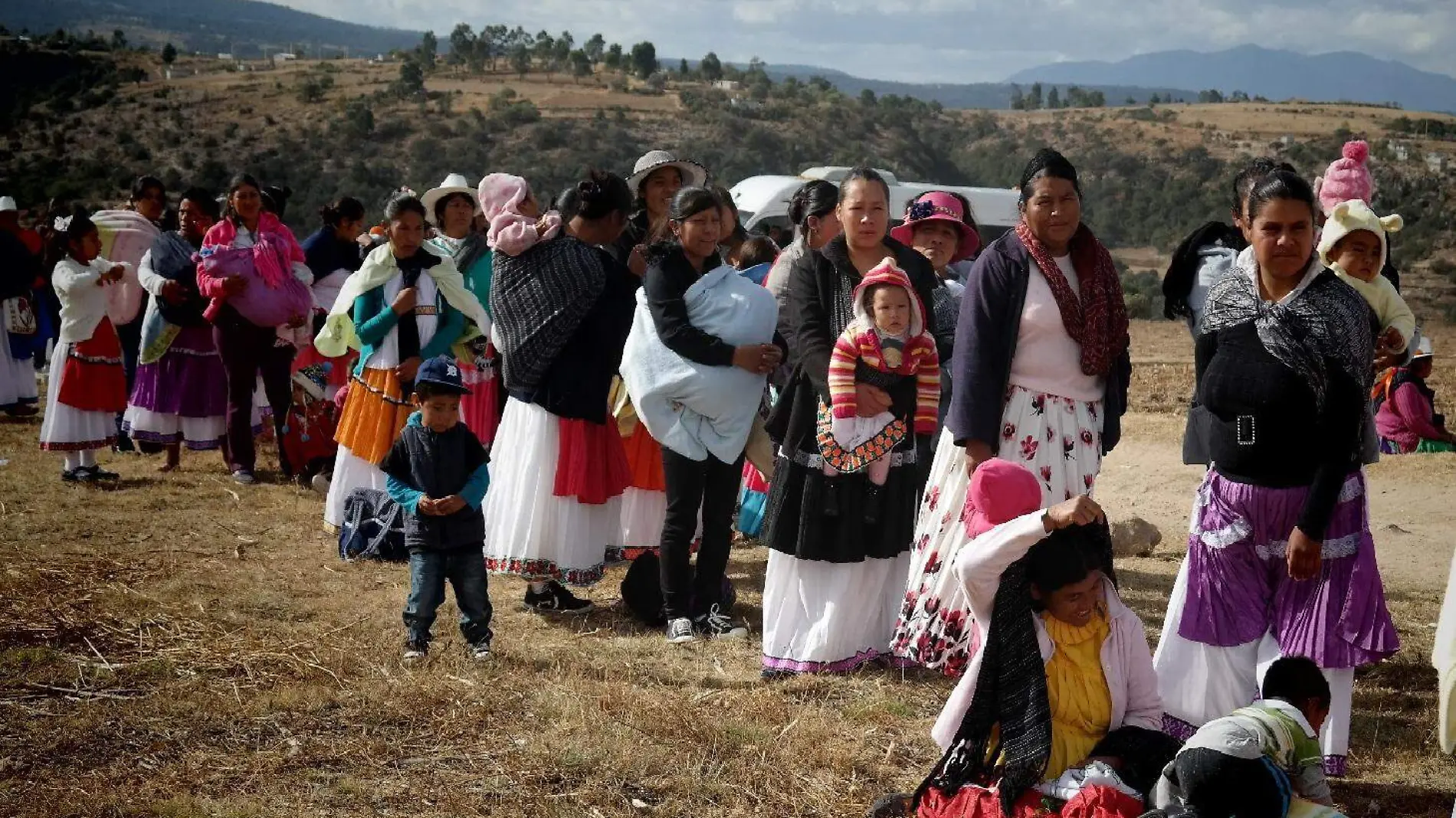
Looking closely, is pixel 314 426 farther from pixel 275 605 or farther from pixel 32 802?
pixel 32 802

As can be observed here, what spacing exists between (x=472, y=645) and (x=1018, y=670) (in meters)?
2.73

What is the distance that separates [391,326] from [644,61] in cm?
6183

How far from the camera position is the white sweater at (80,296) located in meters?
10.2

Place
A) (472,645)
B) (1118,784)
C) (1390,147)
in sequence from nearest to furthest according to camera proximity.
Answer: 1. (1118,784)
2. (472,645)
3. (1390,147)

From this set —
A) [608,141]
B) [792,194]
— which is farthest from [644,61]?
[792,194]

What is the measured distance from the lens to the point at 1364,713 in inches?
215

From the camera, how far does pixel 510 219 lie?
666 cm

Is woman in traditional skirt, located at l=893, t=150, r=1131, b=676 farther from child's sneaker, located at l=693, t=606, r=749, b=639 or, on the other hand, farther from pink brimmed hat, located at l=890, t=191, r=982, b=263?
pink brimmed hat, located at l=890, t=191, r=982, b=263

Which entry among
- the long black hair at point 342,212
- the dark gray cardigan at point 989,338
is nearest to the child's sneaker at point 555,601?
the dark gray cardigan at point 989,338

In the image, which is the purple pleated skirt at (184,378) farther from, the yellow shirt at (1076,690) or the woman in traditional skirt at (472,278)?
the yellow shirt at (1076,690)

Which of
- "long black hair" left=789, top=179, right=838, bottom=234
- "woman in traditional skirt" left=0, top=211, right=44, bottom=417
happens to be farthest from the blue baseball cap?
"woman in traditional skirt" left=0, top=211, right=44, bottom=417

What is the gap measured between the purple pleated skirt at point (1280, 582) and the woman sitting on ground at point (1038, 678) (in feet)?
2.33

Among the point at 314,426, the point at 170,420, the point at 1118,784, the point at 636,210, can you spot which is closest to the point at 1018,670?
the point at 1118,784

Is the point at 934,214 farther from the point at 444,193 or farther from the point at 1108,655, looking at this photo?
the point at 444,193
